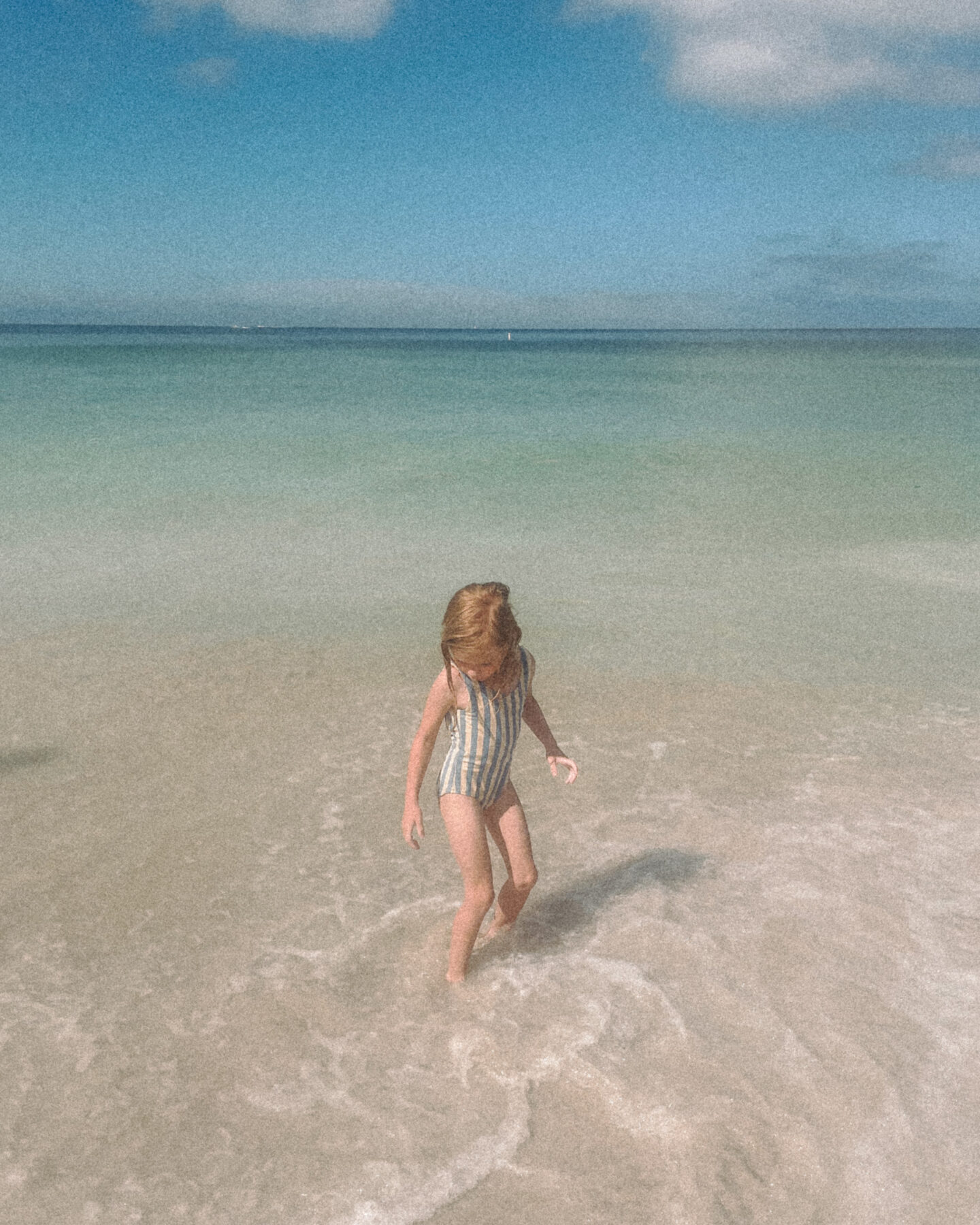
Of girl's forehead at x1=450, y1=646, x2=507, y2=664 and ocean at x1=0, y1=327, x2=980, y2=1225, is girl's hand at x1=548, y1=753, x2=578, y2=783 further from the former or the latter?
ocean at x1=0, y1=327, x2=980, y2=1225

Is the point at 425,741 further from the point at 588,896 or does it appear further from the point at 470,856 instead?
the point at 588,896

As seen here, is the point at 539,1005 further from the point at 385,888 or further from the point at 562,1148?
the point at 385,888

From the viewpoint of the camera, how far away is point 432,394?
32281 mm

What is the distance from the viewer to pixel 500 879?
4.54 meters

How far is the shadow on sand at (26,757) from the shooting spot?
5.52 metres

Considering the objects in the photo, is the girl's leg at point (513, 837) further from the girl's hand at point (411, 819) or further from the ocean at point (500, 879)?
the ocean at point (500, 879)

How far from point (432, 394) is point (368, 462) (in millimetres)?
15486

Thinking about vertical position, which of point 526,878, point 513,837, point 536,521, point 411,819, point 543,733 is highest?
point 543,733

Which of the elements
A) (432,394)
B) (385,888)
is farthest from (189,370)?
(385,888)

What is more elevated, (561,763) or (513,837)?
(561,763)

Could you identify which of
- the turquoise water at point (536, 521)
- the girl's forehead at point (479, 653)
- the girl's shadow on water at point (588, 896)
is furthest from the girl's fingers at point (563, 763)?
the turquoise water at point (536, 521)

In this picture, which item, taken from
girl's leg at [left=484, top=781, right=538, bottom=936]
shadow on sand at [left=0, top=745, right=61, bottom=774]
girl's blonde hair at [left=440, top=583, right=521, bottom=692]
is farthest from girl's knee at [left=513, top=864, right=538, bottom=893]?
shadow on sand at [left=0, top=745, right=61, bottom=774]

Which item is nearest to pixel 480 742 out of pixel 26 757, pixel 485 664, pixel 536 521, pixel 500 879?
pixel 485 664

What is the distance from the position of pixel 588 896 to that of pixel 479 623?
166cm
